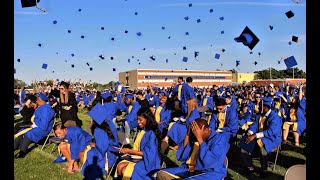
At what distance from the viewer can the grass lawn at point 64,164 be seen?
7145mm

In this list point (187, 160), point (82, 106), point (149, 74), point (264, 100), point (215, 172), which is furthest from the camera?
point (149, 74)

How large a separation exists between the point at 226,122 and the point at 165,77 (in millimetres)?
72738

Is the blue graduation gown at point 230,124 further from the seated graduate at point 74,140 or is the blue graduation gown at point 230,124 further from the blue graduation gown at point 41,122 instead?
the blue graduation gown at point 41,122

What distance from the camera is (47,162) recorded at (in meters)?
8.41

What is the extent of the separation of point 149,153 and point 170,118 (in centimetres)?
524

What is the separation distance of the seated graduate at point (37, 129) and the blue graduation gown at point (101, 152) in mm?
3116

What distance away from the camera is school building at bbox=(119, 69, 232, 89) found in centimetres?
7856

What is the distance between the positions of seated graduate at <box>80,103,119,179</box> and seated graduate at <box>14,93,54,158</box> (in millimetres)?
3123

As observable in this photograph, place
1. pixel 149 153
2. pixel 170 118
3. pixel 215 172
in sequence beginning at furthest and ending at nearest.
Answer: pixel 170 118 → pixel 149 153 → pixel 215 172

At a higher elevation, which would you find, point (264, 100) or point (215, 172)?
point (264, 100)

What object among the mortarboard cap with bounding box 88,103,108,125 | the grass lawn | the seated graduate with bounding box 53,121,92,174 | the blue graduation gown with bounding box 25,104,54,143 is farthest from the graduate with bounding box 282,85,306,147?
the blue graduation gown with bounding box 25,104,54,143
